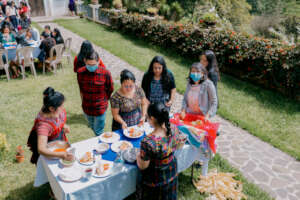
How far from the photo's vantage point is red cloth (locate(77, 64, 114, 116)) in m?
4.42

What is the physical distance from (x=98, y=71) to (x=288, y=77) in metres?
Answer: 6.34

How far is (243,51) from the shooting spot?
9141mm

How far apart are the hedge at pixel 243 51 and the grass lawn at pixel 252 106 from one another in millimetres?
344

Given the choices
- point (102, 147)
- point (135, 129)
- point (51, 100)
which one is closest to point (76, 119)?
point (135, 129)

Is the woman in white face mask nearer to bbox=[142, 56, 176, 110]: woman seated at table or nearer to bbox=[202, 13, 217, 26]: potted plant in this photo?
bbox=[142, 56, 176, 110]: woman seated at table

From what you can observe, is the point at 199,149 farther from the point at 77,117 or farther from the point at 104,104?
the point at 77,117

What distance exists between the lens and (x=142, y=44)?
45.0ft

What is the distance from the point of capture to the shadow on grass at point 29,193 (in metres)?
4.08

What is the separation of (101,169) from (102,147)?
512mm

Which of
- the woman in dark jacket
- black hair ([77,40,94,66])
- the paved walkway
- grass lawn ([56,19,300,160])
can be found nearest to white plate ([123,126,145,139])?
black hair ([77,40,94,66])

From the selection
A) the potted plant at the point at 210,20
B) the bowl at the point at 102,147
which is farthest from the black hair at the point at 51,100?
the potted plant at the point at 210,20

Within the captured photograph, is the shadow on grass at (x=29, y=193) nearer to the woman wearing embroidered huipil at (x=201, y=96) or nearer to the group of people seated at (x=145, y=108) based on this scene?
the group of people seated at (x=145, y=108)

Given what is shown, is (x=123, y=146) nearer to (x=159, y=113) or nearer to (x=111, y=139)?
(x=111, y=139)

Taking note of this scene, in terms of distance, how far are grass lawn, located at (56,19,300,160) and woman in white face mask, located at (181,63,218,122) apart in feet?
8.70
